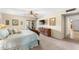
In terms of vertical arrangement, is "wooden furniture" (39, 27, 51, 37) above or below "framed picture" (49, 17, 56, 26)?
below

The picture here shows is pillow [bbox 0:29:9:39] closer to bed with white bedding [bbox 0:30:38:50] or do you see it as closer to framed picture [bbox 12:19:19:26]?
bed with white bedding [bbox 0:30:38:50]

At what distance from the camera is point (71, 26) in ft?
7.27

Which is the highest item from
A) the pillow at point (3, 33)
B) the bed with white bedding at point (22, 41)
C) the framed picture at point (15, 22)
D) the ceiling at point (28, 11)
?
the ceiling at point (28, 11)

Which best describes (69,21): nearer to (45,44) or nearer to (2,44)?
(45,44)

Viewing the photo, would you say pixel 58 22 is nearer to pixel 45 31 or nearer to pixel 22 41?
pixel 45 31

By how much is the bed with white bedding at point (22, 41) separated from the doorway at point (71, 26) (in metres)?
0.49

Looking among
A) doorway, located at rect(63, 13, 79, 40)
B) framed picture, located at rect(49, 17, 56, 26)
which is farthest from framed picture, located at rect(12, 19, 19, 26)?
doorway, located at rect(63, 13, 79, 40)

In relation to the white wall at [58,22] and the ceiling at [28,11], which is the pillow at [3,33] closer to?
the ceiling at [28,11]

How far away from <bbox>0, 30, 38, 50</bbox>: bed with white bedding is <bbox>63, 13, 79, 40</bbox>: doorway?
19.3 inches

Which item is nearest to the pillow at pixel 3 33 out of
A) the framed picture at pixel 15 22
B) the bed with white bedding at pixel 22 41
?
the bed with white bedding at pixel 22 41

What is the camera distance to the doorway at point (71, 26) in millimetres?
2190

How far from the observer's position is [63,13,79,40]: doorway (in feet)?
7.18

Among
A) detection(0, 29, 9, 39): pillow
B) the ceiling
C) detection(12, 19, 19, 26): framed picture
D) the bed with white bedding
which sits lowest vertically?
the bed with white bedding
